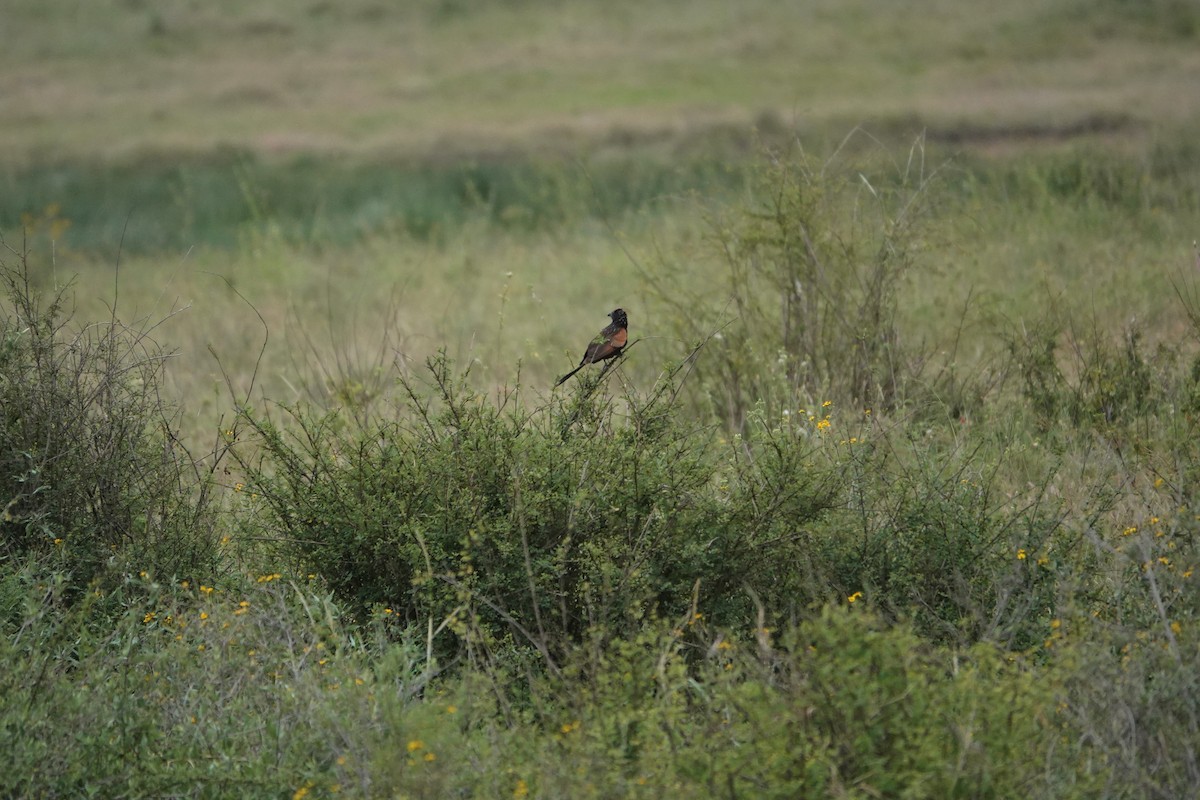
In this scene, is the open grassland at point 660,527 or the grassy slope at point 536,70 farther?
the grassy slope at point 536,70

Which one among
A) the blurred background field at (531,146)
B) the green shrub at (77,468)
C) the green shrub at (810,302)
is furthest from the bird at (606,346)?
the green shrub at (810,302)

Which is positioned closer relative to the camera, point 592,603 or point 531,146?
point 592,603

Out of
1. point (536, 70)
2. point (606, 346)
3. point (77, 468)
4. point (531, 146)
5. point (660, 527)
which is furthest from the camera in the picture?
point (536, 70)

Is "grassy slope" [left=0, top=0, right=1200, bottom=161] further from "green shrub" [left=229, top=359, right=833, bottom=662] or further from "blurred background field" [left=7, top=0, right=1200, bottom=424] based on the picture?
"green shrub" [left=229, top=359, right=833, bottom=662]

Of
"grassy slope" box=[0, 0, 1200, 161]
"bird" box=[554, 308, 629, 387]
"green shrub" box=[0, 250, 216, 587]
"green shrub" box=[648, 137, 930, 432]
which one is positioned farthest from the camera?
"grassy slope" box=[0, 0, 1200, 161]

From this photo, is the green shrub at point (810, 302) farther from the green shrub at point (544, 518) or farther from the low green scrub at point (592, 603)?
the green shrub at point (544, 518)

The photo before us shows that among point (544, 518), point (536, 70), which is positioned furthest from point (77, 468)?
point (536, 70)

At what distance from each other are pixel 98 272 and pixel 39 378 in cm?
930

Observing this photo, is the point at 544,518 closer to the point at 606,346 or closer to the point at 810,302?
the point at 606,346

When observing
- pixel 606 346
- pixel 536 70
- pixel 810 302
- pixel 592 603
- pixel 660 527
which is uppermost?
pixel 536 70

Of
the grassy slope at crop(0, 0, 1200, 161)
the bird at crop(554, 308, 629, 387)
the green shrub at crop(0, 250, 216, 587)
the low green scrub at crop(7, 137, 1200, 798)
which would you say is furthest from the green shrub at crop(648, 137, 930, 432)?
the grassy slope at crop(0, 0, 1200, 161)

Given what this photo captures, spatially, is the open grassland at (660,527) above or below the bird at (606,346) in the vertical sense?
below

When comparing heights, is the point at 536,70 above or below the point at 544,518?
above

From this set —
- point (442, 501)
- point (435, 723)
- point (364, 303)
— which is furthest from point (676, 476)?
point (364, 303)
